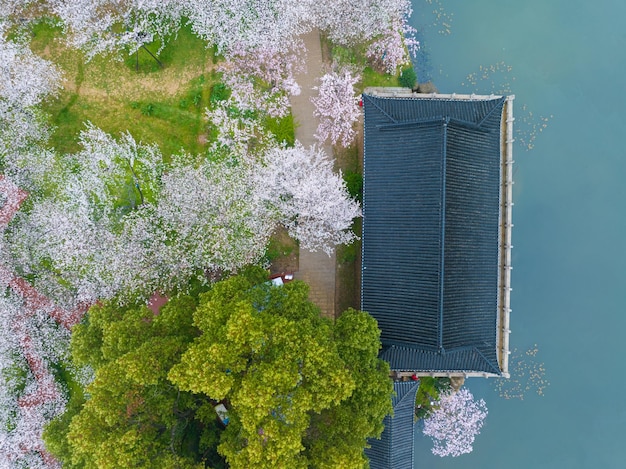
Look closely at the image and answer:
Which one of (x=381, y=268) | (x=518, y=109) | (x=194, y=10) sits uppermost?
(x=194, y=10)

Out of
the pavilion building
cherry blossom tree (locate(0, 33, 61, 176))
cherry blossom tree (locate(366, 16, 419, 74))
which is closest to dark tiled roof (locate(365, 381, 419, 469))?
the pavilion building

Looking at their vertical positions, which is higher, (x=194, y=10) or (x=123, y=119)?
(x=194, y=10)

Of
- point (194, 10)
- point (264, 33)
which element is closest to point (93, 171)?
point (194, 10)

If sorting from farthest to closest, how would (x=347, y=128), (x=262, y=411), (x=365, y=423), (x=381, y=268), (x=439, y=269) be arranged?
(x=347, y=128), (x=381, y=268), (x=439, y=269), (x=365, y=423), (x=262, y=411)

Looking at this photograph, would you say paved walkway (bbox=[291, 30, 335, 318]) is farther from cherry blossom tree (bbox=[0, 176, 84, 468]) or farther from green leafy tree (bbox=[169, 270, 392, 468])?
cherry blossom tree (bbox=[0, 176, 84, 468])

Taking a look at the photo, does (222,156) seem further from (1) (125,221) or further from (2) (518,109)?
(2) (518,109)

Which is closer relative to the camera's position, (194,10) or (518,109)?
(194,10)

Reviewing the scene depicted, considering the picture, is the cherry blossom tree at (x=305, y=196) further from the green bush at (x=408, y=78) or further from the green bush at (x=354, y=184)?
the green bush at (x=408, y=78)
